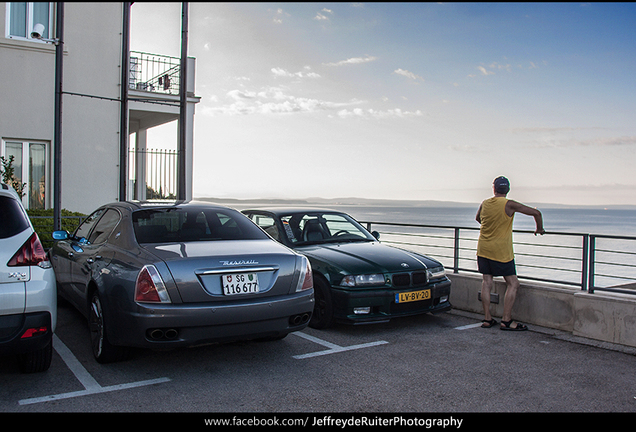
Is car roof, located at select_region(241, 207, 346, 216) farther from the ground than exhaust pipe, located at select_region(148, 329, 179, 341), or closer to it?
farther from the ground

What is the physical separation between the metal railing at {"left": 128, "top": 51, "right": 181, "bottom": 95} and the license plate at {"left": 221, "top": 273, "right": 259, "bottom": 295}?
12899mm

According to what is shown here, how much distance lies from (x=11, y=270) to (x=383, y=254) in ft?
13.4

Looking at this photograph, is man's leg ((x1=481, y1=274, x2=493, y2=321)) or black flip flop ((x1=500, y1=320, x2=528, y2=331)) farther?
man's leg ((x1=481, y1=274, x2=493, y2=321))

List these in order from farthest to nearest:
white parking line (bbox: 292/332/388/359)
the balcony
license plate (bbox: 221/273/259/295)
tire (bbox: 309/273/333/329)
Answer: the balcony, tire (bbox: 309/273/333/329), white parking line (bbox: 292/332/388/359), license plate (bbox: 221/273/259/295)

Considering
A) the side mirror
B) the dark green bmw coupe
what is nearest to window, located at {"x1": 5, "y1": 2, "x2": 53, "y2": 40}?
the side mirror

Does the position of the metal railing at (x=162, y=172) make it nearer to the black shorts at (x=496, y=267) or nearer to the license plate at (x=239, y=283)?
the black shorts at (x=496, y=267)

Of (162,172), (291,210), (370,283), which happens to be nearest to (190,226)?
(370,283)

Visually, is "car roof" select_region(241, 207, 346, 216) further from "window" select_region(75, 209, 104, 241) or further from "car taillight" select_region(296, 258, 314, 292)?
"car taillight" select_region(296, 258, 314, 292)

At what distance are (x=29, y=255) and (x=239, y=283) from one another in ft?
5.36

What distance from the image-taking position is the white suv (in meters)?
3.78

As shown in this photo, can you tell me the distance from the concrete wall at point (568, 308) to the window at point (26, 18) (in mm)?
11511

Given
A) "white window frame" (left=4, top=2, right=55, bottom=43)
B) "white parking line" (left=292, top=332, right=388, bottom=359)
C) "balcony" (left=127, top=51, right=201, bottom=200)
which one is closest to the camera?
"white parking line" (left=292, top=332, right=388, bottom=359)

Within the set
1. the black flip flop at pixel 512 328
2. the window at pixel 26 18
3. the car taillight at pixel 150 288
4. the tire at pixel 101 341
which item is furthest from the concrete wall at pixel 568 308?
the window at pixel 26 18
